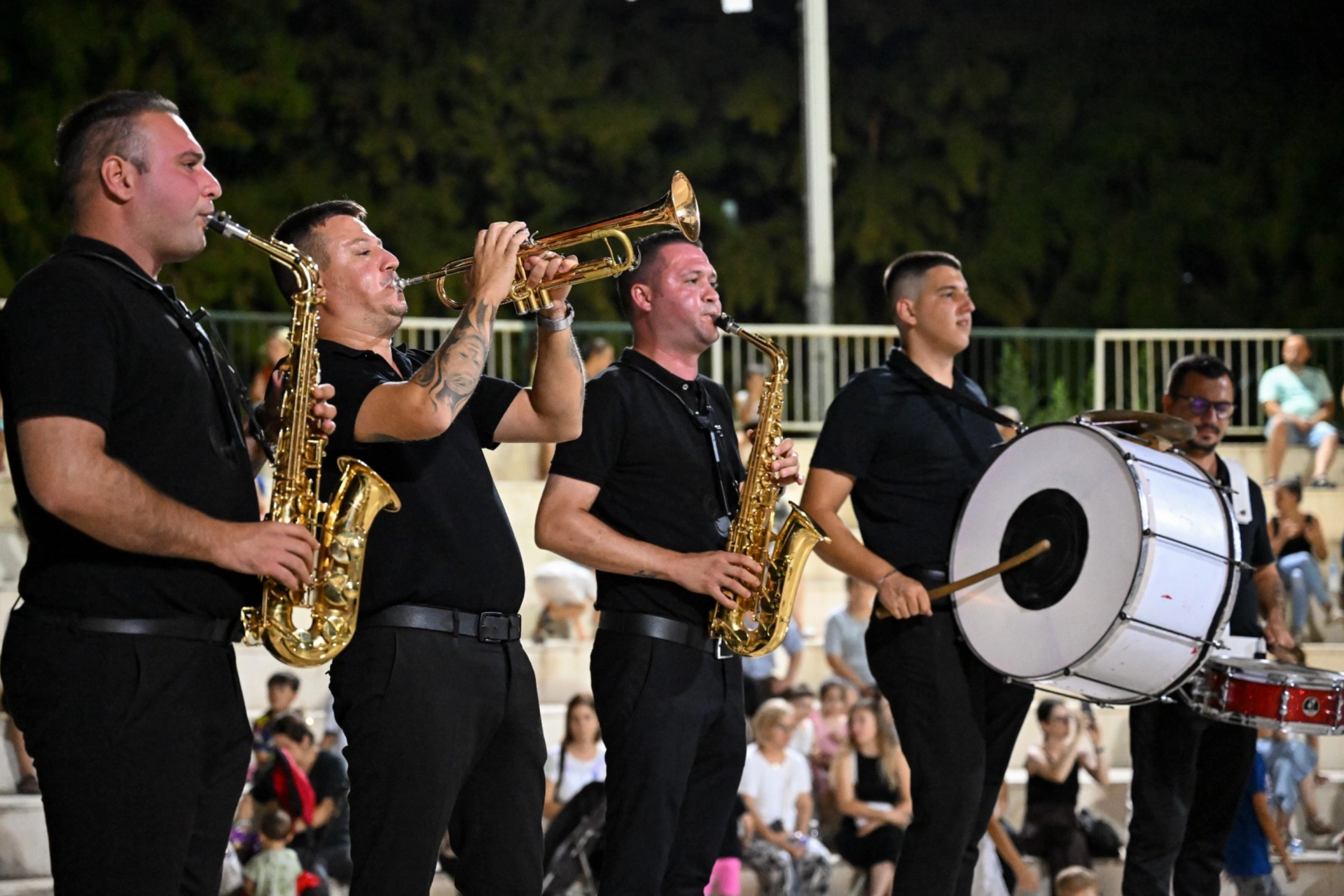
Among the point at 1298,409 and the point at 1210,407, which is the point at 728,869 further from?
the point at 1298,409

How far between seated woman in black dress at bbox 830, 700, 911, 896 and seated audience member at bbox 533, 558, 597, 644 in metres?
2.20

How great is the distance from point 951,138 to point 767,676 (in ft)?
30.8

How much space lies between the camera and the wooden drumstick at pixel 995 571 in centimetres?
444

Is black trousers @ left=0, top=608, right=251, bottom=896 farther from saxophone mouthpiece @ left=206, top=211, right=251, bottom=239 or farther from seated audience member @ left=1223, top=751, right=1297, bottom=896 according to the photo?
seated audience member @ left=1223, top=751, right=1297, bottom=896

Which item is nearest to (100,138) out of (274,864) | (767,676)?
(274,864)

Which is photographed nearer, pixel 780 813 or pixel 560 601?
pixel 780 813

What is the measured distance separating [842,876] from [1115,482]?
372 centimetres

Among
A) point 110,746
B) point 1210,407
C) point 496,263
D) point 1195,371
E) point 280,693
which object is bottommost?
point 280,693

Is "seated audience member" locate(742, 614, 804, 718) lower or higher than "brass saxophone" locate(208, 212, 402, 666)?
lower

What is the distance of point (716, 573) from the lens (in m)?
4.07

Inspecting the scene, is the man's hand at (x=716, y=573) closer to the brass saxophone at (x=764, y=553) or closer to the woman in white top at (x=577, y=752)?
the brass saxophone at (x=764, y=553)

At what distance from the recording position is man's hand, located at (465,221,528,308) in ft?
11.7

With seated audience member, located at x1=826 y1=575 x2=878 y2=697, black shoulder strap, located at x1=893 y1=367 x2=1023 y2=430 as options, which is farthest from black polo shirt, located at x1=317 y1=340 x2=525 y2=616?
seated audience member, located at x1=826 y1=575 x2=878 y2=697

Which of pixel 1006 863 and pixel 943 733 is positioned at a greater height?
pixel 943 733
